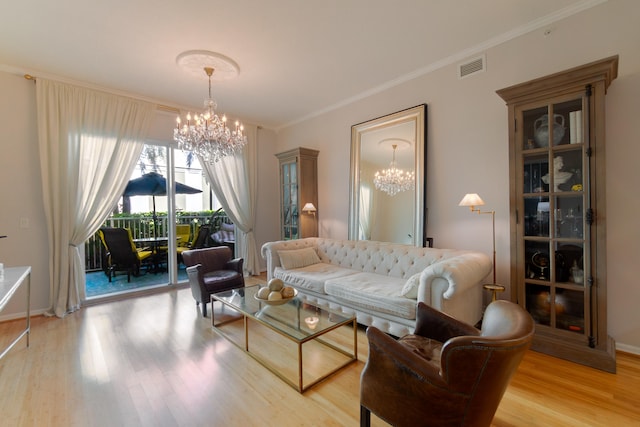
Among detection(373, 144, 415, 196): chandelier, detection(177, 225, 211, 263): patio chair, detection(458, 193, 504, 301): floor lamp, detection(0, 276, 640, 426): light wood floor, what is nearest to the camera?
detection(0, 276, 640, 426): light wood floor

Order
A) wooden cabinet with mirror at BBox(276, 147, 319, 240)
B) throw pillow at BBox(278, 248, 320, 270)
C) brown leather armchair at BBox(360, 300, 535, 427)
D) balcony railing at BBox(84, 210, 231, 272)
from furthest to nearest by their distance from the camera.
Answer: wooden cabinet with mirror at BBox(276, 147, 319, 240), balcony railing at BBox(84, 210, 231, 272), throw pillow at BBox(278, 248, 320, 270), brown leather armchair at BBox(360, 300, 535, 427)

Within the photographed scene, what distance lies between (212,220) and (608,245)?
5543mm

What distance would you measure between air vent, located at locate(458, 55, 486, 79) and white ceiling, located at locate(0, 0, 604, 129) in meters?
0.10

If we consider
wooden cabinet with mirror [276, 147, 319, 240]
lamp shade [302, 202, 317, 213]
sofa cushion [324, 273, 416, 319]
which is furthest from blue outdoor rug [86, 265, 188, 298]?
sofa cushion [324, 273, 416, 319]

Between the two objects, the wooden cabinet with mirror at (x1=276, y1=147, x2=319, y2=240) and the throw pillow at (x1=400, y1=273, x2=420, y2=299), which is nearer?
the throw pillow at (x1=400, y1=273, x2=420, y2=299)

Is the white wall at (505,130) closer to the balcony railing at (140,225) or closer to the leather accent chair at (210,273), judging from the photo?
the leather accent chair at (210,273)

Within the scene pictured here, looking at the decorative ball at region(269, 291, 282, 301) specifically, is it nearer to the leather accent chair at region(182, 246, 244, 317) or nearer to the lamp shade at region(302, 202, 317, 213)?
the leather accent chair at region(182, 246, 244, 317)

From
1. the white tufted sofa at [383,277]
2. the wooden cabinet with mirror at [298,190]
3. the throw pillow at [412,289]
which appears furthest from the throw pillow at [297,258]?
the throw pillow at [412,289]

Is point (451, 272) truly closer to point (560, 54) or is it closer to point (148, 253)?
point (560, 54)

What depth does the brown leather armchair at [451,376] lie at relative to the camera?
114cm

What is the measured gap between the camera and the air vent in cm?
303

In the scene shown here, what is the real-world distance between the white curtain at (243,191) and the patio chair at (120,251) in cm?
157

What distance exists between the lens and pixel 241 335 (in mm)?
2889

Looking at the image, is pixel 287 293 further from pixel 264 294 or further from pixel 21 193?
pixel 21 193
